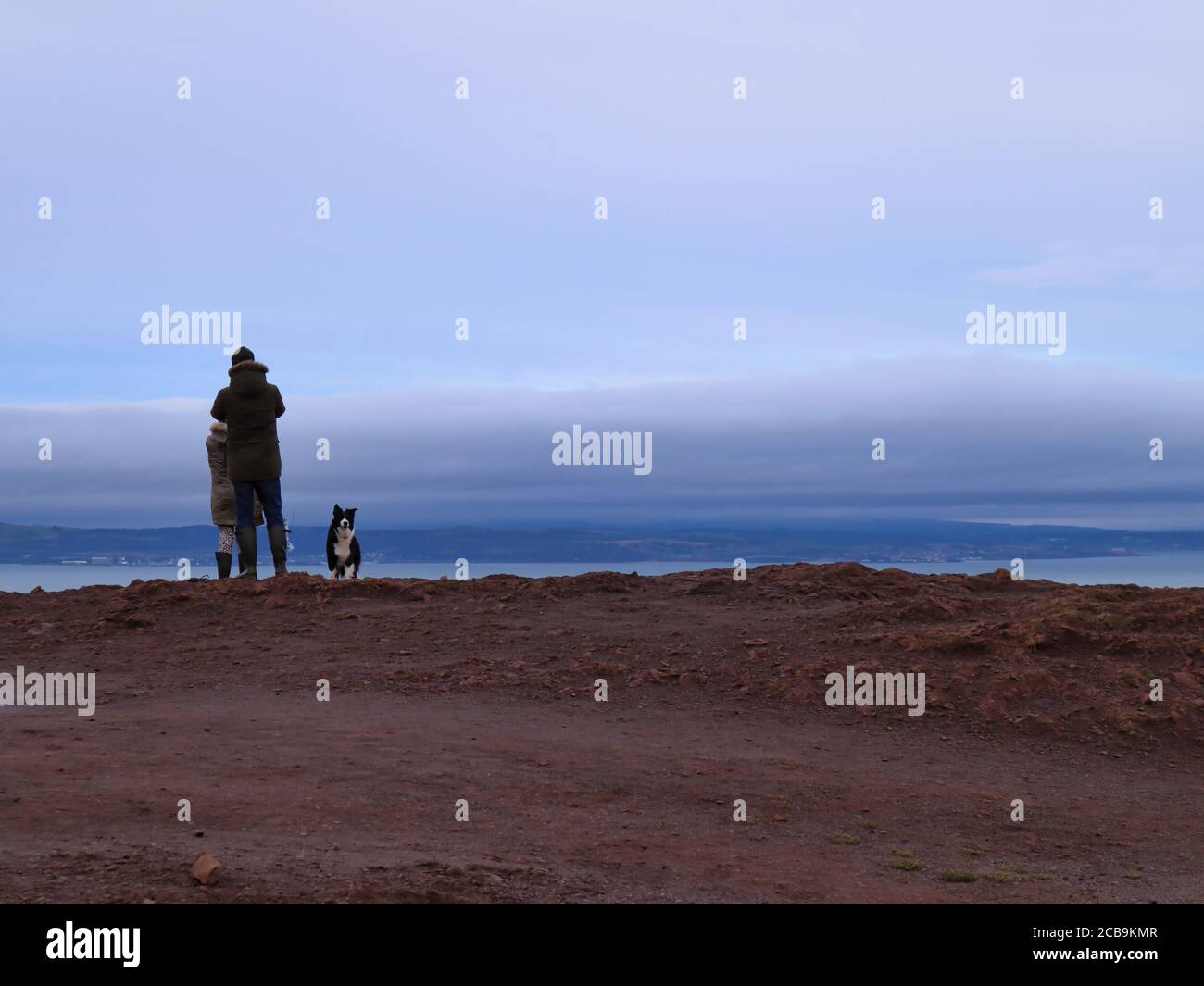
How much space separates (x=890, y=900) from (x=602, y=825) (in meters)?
2.38

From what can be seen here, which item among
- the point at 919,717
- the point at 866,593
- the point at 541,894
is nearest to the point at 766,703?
the point at 919,717

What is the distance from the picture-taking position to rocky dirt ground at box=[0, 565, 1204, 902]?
7.95m

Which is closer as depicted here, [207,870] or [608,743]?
[207,870]

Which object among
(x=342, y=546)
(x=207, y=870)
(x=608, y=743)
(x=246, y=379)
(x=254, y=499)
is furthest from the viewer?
(x=342, y=546)

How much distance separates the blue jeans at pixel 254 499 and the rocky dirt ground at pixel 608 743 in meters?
1.09

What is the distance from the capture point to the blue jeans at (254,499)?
60.5ft

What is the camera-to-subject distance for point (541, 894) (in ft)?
23.0

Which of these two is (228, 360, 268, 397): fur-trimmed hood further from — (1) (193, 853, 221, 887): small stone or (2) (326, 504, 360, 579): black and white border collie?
(1) (193, 853, 221, 887): small stone

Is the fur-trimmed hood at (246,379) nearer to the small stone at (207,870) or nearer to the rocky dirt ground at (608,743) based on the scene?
the rocky dirt ground at (608,743)

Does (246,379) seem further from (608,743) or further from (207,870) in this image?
(207,870)

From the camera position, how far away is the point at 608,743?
12.2 m

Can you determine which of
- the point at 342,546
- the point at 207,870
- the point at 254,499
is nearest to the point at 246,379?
the point at 254,499

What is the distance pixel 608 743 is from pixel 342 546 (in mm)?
9700

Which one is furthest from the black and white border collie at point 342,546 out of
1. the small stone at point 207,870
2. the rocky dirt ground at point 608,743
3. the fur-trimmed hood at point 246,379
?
the small stone at point 207,870
